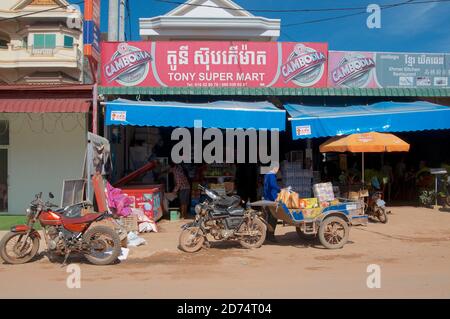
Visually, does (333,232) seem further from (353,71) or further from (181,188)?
(353,71)

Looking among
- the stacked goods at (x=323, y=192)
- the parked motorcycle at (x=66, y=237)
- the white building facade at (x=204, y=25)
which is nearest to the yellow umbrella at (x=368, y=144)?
the stacked goods at (x=323, y=192)

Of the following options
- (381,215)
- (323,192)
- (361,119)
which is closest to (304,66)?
(361,119)

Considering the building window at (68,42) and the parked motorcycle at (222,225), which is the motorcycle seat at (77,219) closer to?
the parked motorcycle at (222,225)

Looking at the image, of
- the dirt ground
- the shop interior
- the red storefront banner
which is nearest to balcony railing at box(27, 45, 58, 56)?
the shop interior

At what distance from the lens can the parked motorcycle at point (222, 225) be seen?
8125 millimetres

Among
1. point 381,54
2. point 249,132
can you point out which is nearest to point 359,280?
point 249,132

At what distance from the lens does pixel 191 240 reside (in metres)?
8.12

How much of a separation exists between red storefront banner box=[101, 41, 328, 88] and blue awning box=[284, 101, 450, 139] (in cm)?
126

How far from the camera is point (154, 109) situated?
10.7 m

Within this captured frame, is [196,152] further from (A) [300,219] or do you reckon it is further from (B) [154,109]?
(A) [300,219]

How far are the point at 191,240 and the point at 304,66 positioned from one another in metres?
6.86

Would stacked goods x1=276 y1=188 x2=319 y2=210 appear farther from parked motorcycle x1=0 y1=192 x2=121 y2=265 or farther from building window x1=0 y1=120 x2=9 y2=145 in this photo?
building window x1=0 y1=120 x2=9 y2=145

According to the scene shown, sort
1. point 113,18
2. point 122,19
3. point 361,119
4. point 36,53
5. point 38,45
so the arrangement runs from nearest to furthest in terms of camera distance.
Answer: point 361,119
point 113,18
point 122,19
point 36,53
point 38,45

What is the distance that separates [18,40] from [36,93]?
29.5 m
